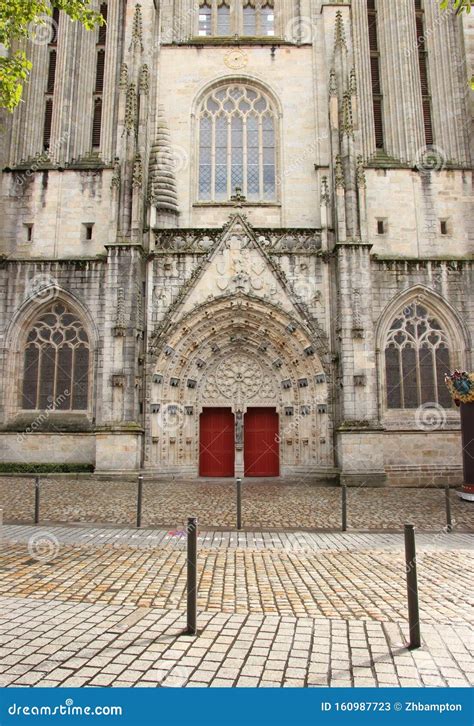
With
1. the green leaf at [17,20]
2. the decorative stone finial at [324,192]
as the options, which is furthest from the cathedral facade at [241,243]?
the green leaf at [17,20]

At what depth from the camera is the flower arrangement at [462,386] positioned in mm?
13359

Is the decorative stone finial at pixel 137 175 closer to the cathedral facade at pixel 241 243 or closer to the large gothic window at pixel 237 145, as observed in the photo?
the cathedral facade at pixel 241 243

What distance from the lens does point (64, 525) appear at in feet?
28.6

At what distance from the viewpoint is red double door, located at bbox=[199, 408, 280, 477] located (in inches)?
714

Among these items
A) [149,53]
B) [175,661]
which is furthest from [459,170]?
[175,661]

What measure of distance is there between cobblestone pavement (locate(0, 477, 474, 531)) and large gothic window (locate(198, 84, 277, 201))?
11654 millimetres

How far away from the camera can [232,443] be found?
18.3 m

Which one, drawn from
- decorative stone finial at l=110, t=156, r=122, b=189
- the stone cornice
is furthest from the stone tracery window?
the stone cornice

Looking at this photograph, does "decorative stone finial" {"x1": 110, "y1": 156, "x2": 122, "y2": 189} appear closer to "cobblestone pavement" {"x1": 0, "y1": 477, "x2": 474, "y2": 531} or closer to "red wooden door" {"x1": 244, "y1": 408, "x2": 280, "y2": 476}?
"red wooden door" {"x1": 244, "y1": 408, "x2": 280, "y2": 476}

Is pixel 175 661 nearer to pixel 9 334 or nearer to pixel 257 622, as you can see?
pixel 257 622

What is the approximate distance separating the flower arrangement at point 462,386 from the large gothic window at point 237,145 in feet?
34.3

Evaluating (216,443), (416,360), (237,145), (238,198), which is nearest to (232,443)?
(216,443)

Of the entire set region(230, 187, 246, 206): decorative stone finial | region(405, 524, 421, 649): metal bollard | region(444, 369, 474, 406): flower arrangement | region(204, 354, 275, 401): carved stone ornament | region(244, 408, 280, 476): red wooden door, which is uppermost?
region(230, 187, 246, 206): decorative stone finial

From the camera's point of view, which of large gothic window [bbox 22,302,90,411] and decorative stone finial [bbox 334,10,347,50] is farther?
decorative stone finial [bbox 334,10,347,50]
